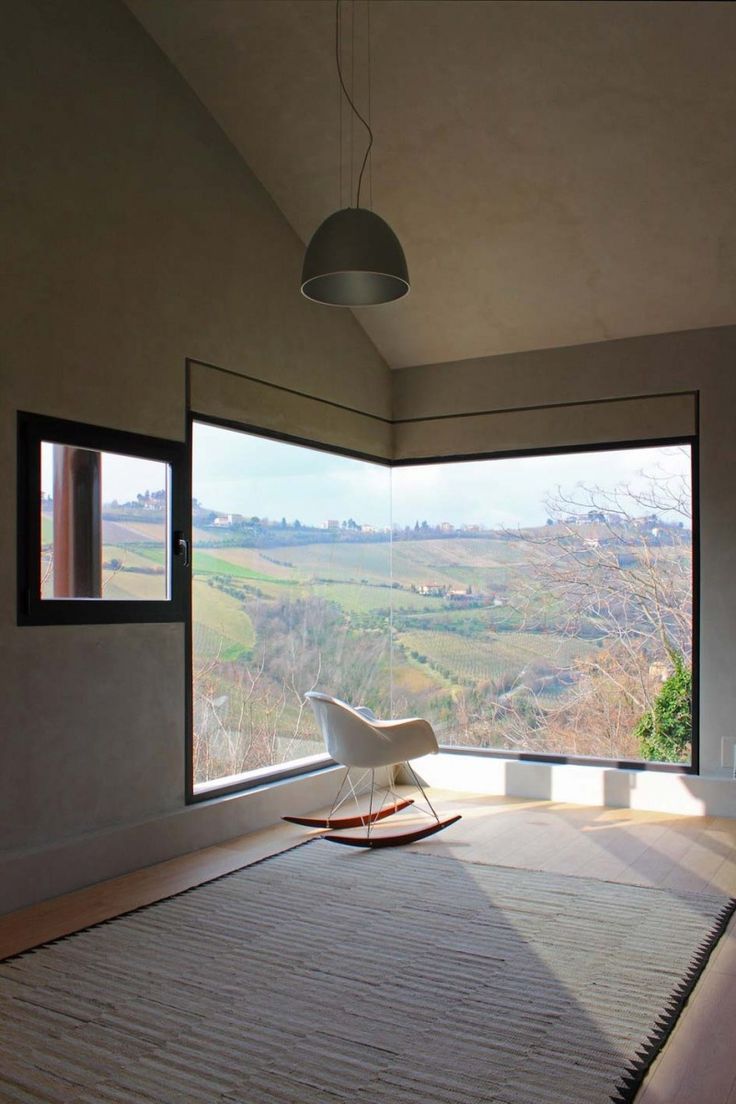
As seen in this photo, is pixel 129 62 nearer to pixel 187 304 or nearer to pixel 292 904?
pixel 187 304

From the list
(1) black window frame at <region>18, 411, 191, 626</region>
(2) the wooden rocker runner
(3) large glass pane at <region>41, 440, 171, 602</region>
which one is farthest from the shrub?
(3) large glass pane at <region>41, 440, 171, 602</region>

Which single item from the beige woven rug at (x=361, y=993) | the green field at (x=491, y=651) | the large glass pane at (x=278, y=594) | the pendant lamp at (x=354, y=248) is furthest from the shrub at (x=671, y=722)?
the pendant lamp at (x=354, y=248)

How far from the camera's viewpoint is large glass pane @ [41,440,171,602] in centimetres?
452

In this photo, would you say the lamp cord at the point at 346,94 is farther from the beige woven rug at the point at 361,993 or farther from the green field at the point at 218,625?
the beige woven rug at the point at 361,993

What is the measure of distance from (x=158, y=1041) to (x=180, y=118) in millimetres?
4436

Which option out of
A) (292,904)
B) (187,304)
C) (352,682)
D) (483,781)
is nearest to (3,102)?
(187,304)

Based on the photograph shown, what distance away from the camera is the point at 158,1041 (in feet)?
9.94

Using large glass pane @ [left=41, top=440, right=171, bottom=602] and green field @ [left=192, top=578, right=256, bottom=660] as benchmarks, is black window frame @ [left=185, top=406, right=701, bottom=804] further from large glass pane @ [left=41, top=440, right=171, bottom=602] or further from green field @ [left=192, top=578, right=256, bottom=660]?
large glass pane @ [left=41, top=440, right=171, bottom=602]

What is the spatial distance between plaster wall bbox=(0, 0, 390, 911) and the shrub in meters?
2.77

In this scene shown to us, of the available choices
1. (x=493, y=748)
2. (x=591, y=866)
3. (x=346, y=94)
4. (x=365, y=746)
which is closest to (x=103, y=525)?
(x=365, y=746)

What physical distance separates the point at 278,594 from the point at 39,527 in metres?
2.10

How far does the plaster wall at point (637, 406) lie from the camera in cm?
622

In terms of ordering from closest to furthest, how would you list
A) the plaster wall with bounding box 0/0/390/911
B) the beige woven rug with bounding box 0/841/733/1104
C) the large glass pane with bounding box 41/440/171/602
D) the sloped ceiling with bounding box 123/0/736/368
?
1. the beige woven rug with bounding box 0/841/733/1104
2. the plaster wall with bounding box 0/0/390/911
3. the large glass pane with bounding box 41/440/171/602
4. the sloped ceiling with bounding box 123/0/736/368

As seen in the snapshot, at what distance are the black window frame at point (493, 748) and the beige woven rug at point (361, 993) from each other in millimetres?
1006
